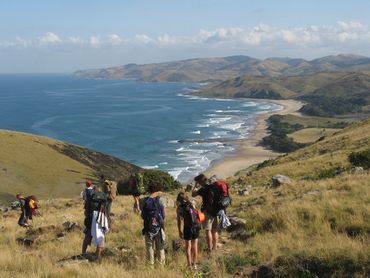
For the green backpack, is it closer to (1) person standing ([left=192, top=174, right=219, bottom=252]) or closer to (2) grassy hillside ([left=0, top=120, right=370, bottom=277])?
(2) grassy hillside ([left=0, top=120, right=370, bottom=277])

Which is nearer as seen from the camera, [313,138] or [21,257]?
[21,257]

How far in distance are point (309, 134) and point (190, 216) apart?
140m

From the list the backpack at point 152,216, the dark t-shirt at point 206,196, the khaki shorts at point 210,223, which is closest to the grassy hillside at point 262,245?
the khaki shorts at point 210,223

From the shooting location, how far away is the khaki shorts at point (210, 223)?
11172 millimetres

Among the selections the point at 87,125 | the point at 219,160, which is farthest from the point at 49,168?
the point at 87,125

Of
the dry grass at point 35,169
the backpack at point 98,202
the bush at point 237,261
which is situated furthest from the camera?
the dry grass at point 35,169

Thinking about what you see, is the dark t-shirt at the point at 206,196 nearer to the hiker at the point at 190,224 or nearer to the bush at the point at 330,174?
the hiker at the point at 190,224

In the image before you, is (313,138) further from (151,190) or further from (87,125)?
(151,190)

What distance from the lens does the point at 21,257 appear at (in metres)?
11.1

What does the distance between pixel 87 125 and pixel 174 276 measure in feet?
502

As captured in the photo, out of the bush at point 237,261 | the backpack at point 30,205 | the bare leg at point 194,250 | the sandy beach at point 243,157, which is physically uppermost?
the bare leg at point 194,250

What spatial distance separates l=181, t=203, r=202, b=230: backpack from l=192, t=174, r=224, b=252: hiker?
3.90 feet

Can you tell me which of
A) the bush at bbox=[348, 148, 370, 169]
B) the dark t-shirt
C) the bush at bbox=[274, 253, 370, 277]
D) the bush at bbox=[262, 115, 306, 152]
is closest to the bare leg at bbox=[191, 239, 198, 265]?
the dark t-shirt

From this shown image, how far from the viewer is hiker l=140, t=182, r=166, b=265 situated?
981cm
